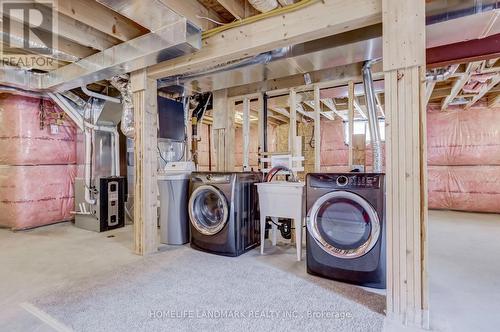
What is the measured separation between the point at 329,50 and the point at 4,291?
3421mm

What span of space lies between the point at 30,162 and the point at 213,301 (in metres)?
4.13

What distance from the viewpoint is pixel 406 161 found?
169 centimetres

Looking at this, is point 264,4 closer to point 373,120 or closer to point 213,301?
point 373,120

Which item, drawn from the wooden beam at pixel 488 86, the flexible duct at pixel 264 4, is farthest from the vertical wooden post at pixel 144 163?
the wooden beam at pixel 488 86

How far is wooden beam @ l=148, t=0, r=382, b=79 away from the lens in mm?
1886

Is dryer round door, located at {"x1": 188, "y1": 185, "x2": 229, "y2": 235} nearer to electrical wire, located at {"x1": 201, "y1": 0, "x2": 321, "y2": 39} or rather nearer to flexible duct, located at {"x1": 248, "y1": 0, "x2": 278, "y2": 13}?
electrical wire, located at {"x1": 201, "y1": 0, "x2": 321, "y2": 39}

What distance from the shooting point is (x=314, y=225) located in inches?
93.7

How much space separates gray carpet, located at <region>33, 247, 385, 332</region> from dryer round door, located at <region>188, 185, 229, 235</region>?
480 mm

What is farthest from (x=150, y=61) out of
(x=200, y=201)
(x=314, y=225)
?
(x=314, y=225)

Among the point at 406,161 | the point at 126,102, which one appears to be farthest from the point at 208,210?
the point at 406,161

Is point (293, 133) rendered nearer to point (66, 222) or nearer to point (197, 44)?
point (197, 44)

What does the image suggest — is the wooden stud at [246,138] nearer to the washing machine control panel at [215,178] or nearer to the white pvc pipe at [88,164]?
the washing machine control panel at [215,178]

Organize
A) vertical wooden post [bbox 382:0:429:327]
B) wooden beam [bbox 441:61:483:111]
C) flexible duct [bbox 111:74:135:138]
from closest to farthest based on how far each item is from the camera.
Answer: vertical wooden post [bbox 382:0:429:327]
wooden beam [bbox 441:61:483:111]
flexible duct [bbox 111:74:135:138]

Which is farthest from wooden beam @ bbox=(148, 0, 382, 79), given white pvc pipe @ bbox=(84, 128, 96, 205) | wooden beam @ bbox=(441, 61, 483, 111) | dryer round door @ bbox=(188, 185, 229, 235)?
white pvc pipe @ bbox=(84, 128, 96, 205)
